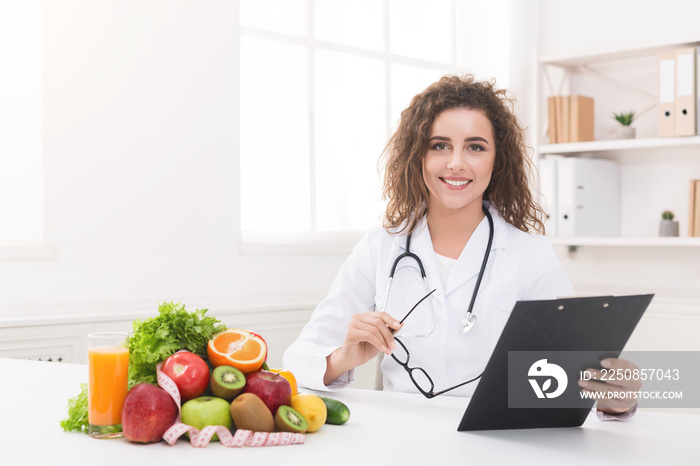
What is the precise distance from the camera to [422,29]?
3992 mm

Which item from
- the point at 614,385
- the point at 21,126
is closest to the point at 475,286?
the point at 614,385

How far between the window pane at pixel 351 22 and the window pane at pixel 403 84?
18 cm

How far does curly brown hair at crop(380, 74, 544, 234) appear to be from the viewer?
75.1 inches

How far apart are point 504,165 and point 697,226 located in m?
1.58

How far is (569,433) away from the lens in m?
1.19

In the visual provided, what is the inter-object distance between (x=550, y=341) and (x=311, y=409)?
39cm

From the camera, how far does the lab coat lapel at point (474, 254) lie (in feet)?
5.87

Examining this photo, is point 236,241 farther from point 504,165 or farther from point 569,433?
point 569,433

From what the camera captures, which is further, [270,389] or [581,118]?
[581,118]

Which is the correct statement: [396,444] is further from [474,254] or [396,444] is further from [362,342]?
[474,254]

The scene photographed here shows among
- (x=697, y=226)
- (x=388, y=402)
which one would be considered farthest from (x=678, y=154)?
(x=388, y=402)

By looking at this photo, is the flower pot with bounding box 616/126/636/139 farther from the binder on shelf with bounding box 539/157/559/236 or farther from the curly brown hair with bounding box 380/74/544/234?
the curly brown hair with bounding box 380/74/544/234

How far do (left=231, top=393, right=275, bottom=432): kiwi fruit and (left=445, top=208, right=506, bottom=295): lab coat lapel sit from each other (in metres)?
0.78

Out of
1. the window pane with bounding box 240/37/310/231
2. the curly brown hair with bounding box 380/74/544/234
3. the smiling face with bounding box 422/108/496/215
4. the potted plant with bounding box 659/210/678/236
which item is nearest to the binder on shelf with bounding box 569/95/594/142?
the potted plant with bounding box 659/210/678/236
